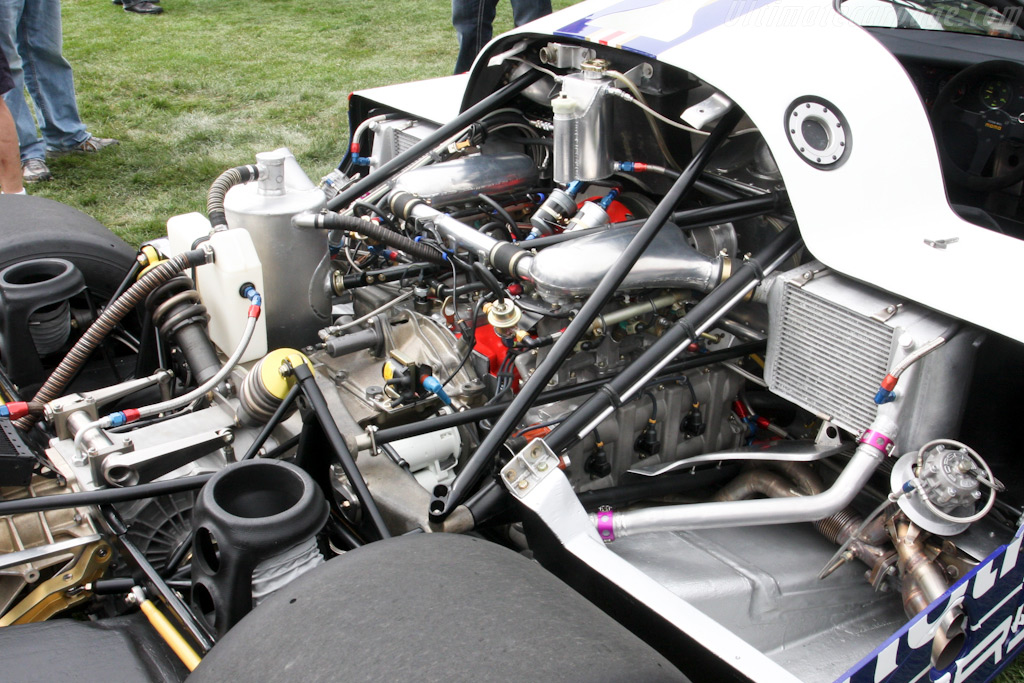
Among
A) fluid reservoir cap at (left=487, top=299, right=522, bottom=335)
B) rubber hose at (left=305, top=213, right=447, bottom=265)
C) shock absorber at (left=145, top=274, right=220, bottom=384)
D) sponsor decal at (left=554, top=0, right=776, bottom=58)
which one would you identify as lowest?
shock absorber at (left=145, top=274, right=220, bottom=384)

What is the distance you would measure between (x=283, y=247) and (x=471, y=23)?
3.60 meters

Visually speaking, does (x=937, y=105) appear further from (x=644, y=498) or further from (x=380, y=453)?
(x=380, y=453)

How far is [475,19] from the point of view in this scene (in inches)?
216

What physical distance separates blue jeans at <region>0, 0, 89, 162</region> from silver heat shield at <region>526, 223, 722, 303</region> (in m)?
4.42

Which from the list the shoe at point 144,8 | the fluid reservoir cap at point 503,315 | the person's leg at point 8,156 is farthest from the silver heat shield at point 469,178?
the shoe at point 144,8

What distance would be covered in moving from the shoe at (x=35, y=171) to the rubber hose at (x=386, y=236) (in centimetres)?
369

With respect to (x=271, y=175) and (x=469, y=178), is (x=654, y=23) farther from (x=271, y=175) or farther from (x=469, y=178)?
(x=271, y=175)

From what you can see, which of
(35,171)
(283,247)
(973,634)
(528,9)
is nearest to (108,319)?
(283,247)

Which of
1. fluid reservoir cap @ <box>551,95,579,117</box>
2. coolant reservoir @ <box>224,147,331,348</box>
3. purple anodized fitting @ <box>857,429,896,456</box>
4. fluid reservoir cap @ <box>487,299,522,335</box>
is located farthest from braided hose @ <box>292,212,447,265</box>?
purple anodized fitting @ <box>857,429,896,456</box>

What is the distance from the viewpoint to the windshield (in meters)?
2.41

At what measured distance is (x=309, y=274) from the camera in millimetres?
2387

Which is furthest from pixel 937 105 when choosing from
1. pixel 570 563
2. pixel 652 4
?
pixel 570 563

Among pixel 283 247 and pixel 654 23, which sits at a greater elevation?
pixel 654 23

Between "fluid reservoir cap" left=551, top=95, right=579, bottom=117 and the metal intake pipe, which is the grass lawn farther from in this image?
the metal intake pipe
